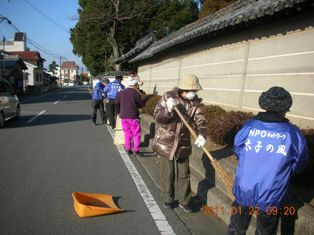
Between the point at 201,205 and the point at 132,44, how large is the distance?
3073 cm

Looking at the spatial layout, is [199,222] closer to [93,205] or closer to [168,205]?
[168,205]

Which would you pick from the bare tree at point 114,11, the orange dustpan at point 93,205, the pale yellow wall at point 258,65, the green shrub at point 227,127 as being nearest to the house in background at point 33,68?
the bare tree at point 114,11

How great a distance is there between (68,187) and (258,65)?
4.25 metres

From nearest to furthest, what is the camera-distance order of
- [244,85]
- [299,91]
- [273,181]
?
[273,181]
[299,91]
[244,85]

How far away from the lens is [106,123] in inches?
567

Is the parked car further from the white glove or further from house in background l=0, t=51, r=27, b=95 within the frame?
house in background l=0, t=51, r=27, b=95

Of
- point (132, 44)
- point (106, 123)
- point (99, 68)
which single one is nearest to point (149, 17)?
point (132, 44)

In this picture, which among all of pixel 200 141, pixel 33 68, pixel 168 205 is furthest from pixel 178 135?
pixel 33 68

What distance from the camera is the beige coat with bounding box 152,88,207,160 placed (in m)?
4.64

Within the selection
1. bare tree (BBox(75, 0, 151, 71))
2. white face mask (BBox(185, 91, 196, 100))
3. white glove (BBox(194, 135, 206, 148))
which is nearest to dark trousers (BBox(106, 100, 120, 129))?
white face mask (BBox(185, 91, 196, 100))

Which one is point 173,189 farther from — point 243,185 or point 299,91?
point 299,91

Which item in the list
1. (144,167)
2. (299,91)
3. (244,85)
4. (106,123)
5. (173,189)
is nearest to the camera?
(173,189)

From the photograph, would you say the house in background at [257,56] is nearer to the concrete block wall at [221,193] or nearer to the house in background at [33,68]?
the concrete block wall at [221,193]

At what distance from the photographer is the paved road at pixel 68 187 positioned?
4.37 m
